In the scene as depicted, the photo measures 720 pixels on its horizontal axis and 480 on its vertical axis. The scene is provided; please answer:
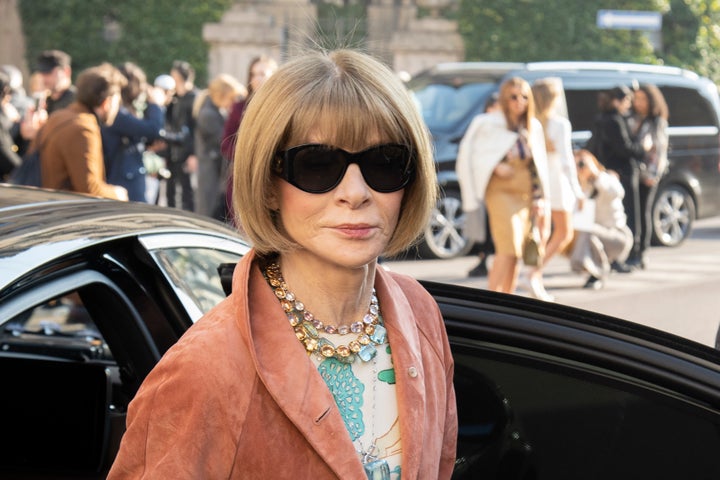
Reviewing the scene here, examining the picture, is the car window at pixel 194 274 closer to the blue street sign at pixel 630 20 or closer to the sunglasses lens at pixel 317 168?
the sunglasses lens at pixel 317 168

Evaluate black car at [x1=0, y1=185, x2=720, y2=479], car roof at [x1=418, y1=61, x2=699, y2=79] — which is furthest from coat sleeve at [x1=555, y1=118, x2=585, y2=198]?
black car at [x1=0, y1=185, x2=720, y2=479]

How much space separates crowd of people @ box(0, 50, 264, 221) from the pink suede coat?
15.5 feet

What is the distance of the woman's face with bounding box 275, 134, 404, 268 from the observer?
1808 millimetres

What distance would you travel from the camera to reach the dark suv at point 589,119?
12.7m

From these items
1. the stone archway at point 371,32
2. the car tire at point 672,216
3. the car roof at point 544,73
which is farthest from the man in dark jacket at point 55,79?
the stone archway at point 371,32

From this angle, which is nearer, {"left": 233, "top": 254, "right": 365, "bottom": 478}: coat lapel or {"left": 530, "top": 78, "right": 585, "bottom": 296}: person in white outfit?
{"left": 233, "top": 254, "right": 365, "bottom": 478}: coat lapel

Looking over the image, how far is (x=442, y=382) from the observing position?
75.4 inches

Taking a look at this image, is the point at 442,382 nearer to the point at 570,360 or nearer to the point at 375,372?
the point at 375,372

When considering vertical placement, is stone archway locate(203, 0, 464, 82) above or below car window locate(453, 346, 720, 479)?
below

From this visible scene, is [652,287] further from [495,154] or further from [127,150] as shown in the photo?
[127,150]

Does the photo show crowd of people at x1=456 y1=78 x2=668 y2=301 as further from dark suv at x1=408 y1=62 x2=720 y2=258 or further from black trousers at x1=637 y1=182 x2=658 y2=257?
dark suv at x1=408 y1=62 x2=720 y2=258

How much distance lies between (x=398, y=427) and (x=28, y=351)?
7.44 ft

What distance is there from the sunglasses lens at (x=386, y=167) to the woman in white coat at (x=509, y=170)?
290 inches

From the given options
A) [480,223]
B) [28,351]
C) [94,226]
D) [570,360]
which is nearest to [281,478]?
[570,360]
